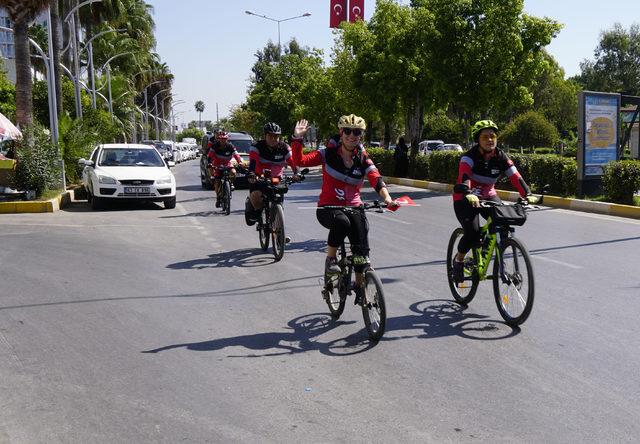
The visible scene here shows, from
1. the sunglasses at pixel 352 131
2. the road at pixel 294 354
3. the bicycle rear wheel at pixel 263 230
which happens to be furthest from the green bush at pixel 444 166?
the sunglasses at pixel 352 131

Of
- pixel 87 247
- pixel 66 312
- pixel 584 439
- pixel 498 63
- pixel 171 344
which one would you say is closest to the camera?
pixel 584 439

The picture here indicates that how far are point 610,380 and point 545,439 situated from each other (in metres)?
1.17

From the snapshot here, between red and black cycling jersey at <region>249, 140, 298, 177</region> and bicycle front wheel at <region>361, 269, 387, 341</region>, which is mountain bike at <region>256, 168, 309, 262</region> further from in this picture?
bicycle front wheel at <region>361, 269, 387, 341</region>

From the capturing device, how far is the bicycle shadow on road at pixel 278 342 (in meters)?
5.46

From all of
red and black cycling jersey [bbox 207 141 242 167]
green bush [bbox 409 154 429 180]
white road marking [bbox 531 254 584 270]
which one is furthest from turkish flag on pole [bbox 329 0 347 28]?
white road marking [bbox 531 254 584 270]

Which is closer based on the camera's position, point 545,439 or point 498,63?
point 545,439

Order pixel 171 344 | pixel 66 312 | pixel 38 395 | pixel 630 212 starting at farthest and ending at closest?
pixel 630 212 < pixel 66 312 < pixel 171 344 < pixel 38 395

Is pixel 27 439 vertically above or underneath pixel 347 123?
underneath

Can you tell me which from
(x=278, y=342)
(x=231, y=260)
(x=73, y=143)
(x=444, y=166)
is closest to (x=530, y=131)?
(x=444, y=166)

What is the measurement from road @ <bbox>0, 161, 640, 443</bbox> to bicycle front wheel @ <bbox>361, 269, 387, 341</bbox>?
0.43ft

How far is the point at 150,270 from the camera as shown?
8.86 m

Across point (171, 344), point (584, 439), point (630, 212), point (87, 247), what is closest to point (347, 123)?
point (171, 344)

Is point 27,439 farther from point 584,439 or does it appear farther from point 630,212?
point 630,212

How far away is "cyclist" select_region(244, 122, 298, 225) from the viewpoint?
34.3 feet
